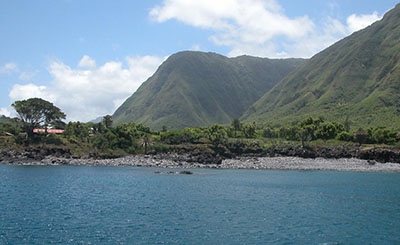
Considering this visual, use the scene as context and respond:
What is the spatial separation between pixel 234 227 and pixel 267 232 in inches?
128

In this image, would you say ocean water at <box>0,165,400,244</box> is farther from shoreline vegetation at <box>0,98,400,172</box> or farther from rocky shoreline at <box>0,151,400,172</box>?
shoreline vegetation at <box>0,98,400,172</box>

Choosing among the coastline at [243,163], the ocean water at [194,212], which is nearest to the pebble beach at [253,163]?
the coastline at [243,163]

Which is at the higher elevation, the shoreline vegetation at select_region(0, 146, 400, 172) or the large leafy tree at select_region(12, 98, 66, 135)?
the large leafy tree at select_region(12, 98, 66, 135)

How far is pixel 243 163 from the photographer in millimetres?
119750

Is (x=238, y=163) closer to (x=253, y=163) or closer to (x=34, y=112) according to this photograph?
(x=253, y=163)

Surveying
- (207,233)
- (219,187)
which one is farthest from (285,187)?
(207,233)

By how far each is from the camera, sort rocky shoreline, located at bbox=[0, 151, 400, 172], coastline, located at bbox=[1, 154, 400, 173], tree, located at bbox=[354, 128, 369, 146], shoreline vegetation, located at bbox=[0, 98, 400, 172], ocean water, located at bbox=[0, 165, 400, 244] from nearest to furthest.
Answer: ocean water, located at bbox=[0, 165, 400, 244]
coastline, located at bbox=[1, 154, 400, 173]
rocky shoreline, located at bbox=[0, 151, 400, 172]
shoreline vegetation, located at bbox=[0, 98, 400, 172]
tree, located at bbox=[354, 128, 369, 146]

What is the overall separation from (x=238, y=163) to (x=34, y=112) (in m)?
66.7

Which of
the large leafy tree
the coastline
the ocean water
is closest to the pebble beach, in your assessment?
the coastline

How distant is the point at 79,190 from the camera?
61438 millimetres

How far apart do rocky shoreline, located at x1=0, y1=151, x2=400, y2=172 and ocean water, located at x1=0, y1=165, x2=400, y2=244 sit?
39.5 m

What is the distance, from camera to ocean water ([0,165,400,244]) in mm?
33875

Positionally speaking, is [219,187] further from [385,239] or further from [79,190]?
[385,239]

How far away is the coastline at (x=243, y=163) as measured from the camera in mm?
111938
